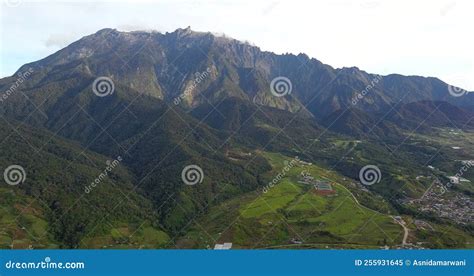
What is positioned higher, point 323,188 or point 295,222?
point 323,188

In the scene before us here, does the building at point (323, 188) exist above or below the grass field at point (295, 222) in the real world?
above

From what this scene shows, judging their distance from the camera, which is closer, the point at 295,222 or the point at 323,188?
the point at 295,222

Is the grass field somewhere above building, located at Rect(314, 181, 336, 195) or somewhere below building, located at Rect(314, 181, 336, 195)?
below

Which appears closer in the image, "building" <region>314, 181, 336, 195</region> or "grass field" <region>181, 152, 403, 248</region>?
"grass field" <region>181, 152, 403, 248</region>

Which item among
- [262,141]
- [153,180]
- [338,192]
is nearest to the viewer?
[338,192]

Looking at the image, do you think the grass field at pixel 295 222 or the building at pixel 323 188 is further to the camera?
the building at pixel 323 188

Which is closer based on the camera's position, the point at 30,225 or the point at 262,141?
the point at 30,225

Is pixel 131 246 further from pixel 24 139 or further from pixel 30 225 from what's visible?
pixel 24 139

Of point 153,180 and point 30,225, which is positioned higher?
point 153,180

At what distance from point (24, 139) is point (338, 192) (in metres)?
98.3
